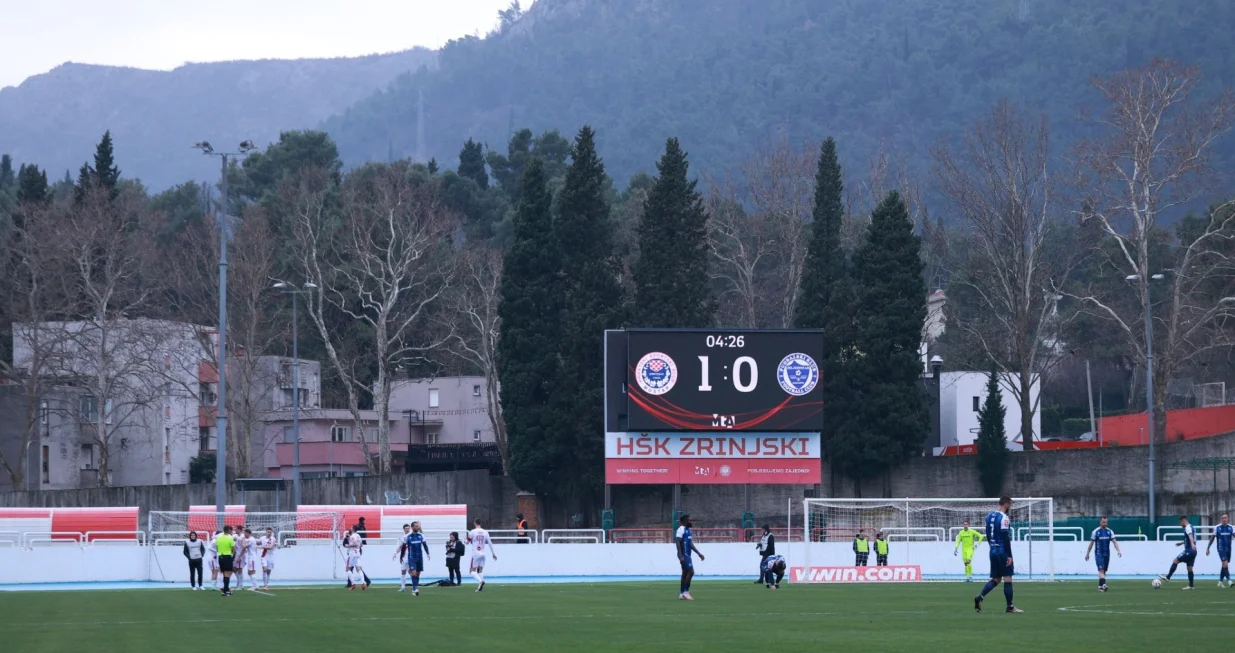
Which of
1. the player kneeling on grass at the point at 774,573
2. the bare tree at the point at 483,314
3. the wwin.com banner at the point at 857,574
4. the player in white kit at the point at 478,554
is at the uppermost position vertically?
the bare tree at the point at 483,314

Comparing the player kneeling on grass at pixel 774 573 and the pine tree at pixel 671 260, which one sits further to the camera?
the pine tree at pixel 671 260

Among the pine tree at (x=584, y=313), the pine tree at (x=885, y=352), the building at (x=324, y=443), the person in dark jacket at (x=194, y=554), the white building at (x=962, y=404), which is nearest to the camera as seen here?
the person in dark jacket at (x=194, y=554)

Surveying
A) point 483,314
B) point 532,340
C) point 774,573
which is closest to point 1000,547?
point 774,573

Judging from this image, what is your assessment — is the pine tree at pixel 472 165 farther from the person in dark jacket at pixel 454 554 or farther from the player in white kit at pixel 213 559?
the person in dark jacket at pixel 454 554

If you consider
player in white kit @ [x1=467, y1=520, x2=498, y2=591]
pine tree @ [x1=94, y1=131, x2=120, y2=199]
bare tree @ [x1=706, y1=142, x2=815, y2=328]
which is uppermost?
pine tree @ [x1=94, y1=131, x2=120, y2=199]

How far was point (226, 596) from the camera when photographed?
107 feet

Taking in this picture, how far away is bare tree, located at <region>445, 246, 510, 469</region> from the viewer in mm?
70438

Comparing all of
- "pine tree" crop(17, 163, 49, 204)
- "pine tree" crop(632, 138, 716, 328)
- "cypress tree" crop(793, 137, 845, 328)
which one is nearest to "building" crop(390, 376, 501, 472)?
"pine tree" crop(17, 163, 49, 204)

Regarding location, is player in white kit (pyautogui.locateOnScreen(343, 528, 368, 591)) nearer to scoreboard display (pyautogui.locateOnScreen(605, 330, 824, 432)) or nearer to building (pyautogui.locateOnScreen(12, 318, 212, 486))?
scoreboard display (pyautogui.locateOnScreen(605, 330, 824, 432))

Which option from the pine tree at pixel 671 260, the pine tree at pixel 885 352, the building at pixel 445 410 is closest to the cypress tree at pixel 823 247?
the pine tree at pixel 885 352

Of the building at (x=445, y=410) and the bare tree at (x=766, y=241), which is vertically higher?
the bare tree at (x=766, y=241)

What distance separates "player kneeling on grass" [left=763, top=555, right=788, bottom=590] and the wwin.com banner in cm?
393

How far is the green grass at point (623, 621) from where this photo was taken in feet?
60.5

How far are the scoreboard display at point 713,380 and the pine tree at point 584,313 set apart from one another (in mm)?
6606
